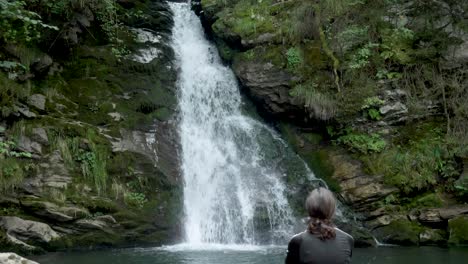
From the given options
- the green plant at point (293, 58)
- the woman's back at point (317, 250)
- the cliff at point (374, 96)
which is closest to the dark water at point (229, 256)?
the cliff at point (374, 96)

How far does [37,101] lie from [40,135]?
3.57ft

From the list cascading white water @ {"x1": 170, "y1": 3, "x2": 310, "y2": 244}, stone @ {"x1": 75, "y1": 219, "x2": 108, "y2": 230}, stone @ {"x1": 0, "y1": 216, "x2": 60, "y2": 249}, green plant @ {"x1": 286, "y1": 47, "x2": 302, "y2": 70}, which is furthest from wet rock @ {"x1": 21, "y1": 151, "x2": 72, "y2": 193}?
green plant @ {"x1": 286, "y1": 47, "x2": 302, "y2": 70}

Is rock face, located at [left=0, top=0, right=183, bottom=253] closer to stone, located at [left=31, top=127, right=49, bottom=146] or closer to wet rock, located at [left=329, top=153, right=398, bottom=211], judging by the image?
stone, located at [left=31, top=127, right=49, bottom=146]

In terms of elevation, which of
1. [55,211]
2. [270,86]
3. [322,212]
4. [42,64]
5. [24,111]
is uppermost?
[42,64]

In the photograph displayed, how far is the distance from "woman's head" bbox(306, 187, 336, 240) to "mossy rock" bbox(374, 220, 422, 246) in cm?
976

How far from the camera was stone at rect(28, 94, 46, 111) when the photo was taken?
11.9 meters

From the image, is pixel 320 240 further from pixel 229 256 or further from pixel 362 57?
pixel 362 57

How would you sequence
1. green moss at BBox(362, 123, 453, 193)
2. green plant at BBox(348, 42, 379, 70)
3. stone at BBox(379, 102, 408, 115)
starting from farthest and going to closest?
green plant at BBox(348, 42, 379, 70) < stone at BBox(379, 102, 408, 115) < green moss at BBox(362, 123, 453, 193)

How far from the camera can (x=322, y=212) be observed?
240 cm

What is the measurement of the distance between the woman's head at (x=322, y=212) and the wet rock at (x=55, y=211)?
9128mm

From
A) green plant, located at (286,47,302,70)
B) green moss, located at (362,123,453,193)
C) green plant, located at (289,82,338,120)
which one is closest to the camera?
green moss, located at (362,123,453,193)

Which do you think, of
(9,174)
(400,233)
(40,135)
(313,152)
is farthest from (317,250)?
(313,152)

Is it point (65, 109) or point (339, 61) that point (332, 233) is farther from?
point (339, 61)

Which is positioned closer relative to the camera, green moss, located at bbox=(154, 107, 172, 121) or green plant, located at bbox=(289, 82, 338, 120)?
green plant, located at bbox=(289, 82, 338, 120)
